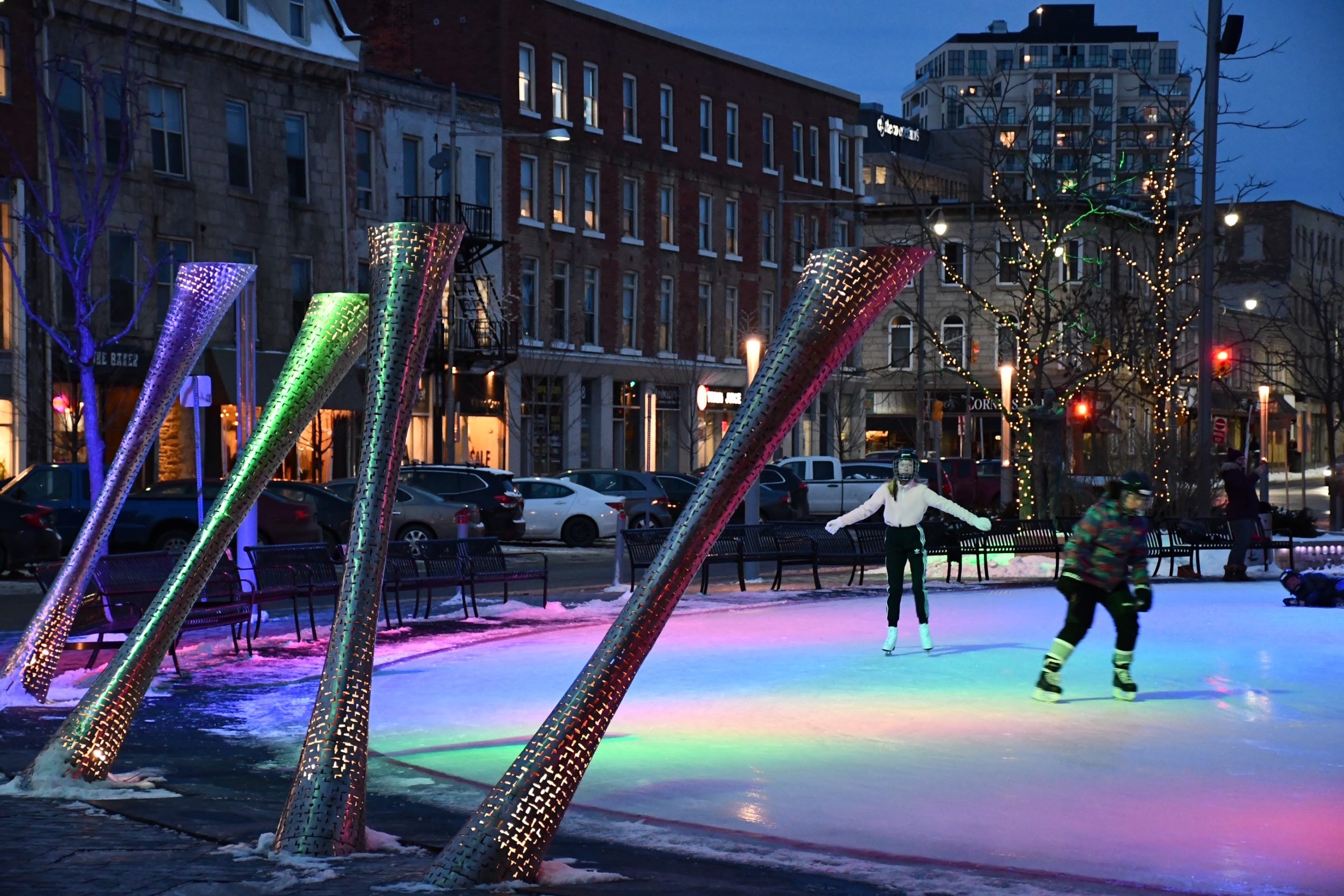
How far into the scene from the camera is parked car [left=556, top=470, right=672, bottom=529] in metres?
36.4

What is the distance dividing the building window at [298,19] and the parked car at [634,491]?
14289 millimetres

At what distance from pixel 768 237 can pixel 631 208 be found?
8177 millimetres

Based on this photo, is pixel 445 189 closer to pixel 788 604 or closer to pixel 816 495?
pixel 816 495

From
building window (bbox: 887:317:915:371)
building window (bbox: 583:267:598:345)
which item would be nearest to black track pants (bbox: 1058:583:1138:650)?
building window (bbox: 583:267:598:345)

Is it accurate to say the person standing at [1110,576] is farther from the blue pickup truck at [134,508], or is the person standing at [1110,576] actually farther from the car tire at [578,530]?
the car tire at [578,530]

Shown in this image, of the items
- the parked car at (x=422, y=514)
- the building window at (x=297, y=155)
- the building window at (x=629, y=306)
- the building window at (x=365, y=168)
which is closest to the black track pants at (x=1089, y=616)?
the parked car at (x=422, y=514)

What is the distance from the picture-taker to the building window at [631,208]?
56375 mm

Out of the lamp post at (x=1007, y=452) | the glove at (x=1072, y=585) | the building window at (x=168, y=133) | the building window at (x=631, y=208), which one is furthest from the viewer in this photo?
the building window at (x=631, y=208)

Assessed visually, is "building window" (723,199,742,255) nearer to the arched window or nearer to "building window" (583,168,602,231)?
"building window" (583,168,602,231)

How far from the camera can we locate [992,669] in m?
14.5

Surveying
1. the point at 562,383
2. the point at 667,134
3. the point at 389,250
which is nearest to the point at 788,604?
the point at 389,250

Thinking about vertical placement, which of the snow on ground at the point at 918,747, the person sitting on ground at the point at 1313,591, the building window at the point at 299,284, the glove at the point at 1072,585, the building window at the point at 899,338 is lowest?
the snow on ground at the point at 918,747

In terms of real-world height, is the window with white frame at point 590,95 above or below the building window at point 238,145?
above

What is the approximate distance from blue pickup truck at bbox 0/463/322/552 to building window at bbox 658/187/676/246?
105 feet
